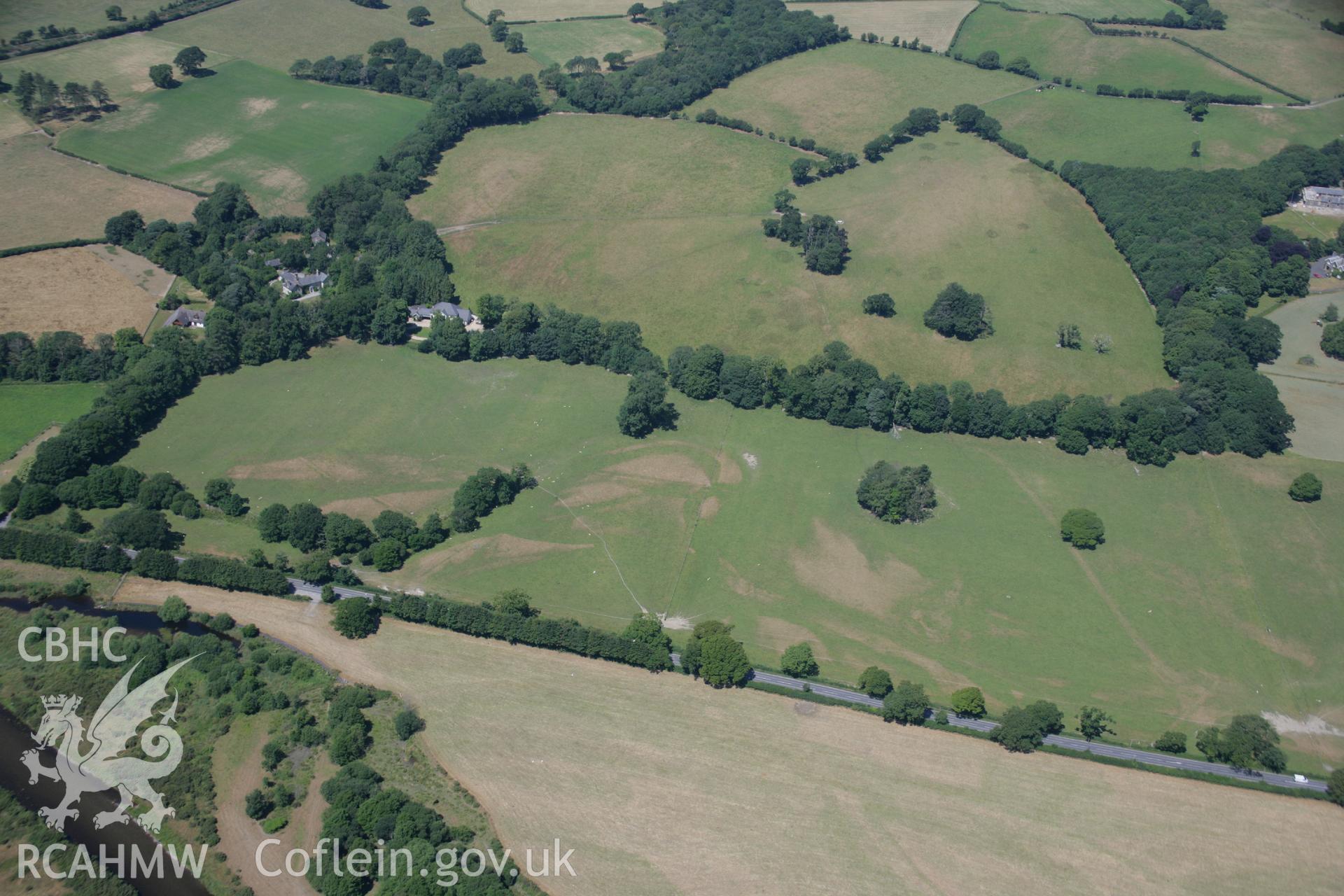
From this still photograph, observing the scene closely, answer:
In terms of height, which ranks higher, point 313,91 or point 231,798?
point 313,91

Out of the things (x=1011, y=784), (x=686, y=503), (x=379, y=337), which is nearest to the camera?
(x=1011, y=784)

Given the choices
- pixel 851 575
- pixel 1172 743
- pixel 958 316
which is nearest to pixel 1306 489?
pixel 1172 743

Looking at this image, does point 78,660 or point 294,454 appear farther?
point 294,454

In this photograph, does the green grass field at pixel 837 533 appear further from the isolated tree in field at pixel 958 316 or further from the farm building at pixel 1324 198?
the farm building at pixel 1324 198

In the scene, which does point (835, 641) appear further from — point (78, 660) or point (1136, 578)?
point (78, 660)

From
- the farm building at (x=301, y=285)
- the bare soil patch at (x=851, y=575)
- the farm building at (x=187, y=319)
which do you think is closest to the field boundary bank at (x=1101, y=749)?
the bare soil patch at (x=851, y=575)

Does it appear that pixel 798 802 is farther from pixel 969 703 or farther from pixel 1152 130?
pixel 1152 130

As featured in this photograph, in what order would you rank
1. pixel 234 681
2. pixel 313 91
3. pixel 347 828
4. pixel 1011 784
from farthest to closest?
pixel 313 91 < pixel 234 681 < pixel 1011 784 < pixel 347 828

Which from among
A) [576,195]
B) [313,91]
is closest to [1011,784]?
[576,195]

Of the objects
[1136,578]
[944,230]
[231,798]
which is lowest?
[231,798]
